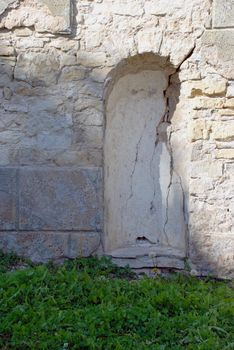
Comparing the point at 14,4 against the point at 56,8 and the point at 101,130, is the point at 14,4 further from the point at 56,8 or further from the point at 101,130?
the point at 101,130

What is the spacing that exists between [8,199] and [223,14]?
7.03ft

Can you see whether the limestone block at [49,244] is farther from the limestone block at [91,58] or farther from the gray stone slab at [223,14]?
the gray stone slab at [223,14]

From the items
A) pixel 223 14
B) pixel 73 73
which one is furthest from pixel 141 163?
pixel 223 14

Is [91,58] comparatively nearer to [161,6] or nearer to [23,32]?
[23,32]

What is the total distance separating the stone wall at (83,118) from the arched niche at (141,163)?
22cm

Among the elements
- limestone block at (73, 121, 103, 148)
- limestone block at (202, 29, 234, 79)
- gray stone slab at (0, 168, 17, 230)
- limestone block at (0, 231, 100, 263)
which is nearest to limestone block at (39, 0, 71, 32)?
limestone block at (73, 121, 103, 148)

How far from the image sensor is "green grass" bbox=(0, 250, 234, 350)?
3.39 metres

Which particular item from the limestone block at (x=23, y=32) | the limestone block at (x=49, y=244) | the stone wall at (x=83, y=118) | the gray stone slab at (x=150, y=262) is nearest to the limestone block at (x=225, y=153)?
the stone wall at (x=83, y=118)

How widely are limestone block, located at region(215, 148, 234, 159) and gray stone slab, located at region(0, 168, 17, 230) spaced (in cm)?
156

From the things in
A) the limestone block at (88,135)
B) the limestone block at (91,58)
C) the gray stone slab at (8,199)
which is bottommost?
the gray stone slab at (8,199)

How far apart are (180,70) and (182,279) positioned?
1592 mm

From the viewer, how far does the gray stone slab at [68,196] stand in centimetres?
479

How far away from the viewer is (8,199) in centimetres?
482

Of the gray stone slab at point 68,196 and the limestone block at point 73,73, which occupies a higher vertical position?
the limestone block at point 73,73
